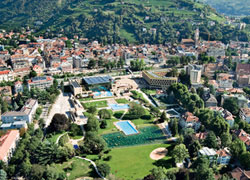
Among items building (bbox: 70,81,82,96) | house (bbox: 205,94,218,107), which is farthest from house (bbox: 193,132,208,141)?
building (bbox: 70,81,82,96)

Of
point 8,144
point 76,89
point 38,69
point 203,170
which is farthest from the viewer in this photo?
point 38,69

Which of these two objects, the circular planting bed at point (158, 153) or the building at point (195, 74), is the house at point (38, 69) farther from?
the circular planting bed at point (158, 153)

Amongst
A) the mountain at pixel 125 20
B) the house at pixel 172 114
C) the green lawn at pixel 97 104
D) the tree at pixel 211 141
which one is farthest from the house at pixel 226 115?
the mountain at pixel 125 20

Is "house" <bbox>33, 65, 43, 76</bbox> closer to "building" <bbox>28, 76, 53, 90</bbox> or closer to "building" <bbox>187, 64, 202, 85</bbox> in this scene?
"building" <bbox>28, 76, 53, 90</bbox>

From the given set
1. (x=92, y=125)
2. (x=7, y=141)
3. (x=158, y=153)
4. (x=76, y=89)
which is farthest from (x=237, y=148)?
(x=76, y=89)

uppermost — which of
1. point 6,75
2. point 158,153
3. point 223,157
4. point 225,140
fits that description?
point 6,75

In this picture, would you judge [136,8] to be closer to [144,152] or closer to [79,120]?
[79,120]

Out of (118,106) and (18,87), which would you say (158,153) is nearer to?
(118,106)
